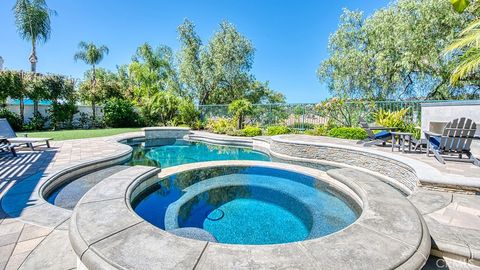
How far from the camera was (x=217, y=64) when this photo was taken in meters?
18.8

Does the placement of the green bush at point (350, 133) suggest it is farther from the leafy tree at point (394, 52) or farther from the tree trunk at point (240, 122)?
the leafy tree at point (394, 52)

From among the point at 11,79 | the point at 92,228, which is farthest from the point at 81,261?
the point at 11,79

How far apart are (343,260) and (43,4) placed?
26.9m

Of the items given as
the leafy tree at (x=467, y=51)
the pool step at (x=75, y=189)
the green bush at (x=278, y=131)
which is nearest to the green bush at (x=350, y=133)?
the green bush at (x=278, y=131)

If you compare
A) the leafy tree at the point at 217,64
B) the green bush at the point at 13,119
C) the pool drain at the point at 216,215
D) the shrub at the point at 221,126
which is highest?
the leafy tree at the point at 217,64

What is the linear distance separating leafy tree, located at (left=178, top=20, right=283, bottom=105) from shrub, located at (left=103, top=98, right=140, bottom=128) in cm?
517

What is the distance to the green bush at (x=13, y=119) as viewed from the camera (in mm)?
14130

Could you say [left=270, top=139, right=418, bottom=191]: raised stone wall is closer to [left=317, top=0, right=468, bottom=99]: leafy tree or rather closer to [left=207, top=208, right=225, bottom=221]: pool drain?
[left=207, top=208, right=225, bottom=221]: pool drain

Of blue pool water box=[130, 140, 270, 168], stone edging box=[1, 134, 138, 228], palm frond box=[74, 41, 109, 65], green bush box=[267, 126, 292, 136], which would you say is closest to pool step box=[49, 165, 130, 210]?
stone edging box=[1, 134, 138, 228]

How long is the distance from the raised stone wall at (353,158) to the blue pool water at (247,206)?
173cm

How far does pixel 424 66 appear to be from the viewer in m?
13.0

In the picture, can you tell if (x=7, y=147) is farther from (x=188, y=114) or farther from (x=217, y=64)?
(x=217, y=64)

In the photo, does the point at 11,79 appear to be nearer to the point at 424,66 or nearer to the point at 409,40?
the point at 409,40

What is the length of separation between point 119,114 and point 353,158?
1742 cm
